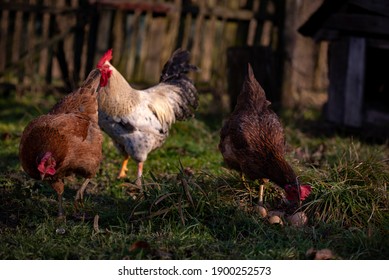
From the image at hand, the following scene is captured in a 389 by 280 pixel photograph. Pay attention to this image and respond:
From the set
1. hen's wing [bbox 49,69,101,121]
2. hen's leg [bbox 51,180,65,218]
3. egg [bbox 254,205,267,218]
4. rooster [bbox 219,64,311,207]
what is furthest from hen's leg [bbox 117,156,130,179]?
egg [bbox 254,205,267,218]

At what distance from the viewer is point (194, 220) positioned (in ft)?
18.0

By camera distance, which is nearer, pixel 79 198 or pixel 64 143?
pixel 64 143

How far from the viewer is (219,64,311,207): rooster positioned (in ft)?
18.0

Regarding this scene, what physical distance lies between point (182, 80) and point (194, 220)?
2860mm

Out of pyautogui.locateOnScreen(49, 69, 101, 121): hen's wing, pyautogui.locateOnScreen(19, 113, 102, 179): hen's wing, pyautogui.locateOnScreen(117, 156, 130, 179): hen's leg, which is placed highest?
pyautogui.locateOnScreen(49, 69, 101, 121): hen's wing

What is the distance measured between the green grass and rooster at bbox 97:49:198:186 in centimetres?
52

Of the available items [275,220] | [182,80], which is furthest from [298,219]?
[182,80]

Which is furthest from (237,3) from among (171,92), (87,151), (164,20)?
(87,151)

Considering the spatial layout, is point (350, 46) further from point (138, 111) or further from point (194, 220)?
point (194, 220)

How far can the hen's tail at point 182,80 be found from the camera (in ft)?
25.8

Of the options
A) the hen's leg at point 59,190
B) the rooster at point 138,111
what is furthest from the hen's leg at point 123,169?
the hen's leg at point 59,190

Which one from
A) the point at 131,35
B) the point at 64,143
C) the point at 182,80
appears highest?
the point at 131,35

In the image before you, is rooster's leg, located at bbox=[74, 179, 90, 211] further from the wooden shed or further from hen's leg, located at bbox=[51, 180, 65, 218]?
the wooden shed

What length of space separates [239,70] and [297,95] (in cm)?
255
